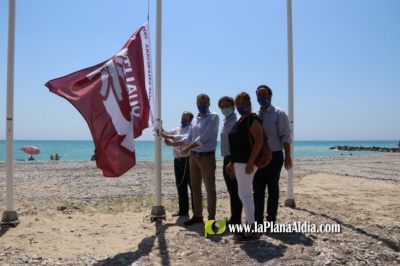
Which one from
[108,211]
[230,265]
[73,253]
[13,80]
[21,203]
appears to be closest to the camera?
[230,265]

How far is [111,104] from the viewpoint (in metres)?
5.86

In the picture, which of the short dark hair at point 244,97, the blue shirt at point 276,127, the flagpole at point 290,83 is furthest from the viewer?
the flagpole at point 290,83

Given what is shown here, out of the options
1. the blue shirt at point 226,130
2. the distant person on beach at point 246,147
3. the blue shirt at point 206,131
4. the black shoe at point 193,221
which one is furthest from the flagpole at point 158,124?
the distant person on beach at point 246,147

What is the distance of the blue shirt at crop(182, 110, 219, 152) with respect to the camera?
234 inches

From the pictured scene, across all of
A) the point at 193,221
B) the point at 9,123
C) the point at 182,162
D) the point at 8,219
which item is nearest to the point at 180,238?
the point at 193,221

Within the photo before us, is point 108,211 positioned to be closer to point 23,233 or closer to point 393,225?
point 23,233

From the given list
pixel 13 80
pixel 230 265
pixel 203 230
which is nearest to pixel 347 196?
pixel 203 230

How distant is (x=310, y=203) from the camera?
27.8 feet

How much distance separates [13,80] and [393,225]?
7.26 m

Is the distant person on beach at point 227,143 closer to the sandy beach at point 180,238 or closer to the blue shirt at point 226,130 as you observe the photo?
the blue shirt at point 226,130

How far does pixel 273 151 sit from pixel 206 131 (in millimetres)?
1153

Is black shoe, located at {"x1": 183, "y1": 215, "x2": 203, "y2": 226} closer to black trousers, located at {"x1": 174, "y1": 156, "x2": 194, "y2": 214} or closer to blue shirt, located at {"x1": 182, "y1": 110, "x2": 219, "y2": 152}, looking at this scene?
black trousers, located at {"x1": 174, "y1": 156, "x2": 194, "y2": 214}

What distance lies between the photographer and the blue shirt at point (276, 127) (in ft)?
19.0

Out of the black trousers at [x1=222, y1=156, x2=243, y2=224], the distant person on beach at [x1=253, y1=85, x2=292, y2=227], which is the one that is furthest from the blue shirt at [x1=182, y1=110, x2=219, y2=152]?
the distant person on beach at [x1=253, y1=85, x2=292, y2=227]
